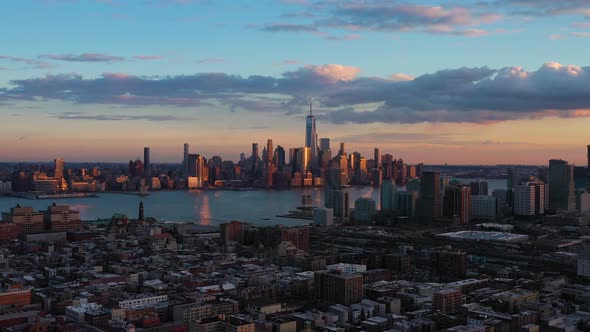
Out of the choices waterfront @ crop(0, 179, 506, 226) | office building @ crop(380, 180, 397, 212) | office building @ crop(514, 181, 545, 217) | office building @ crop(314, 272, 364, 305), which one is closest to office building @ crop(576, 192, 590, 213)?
office building @ crop(514, 181, 545, 217)

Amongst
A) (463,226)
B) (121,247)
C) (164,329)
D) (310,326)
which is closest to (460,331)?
(310,326)

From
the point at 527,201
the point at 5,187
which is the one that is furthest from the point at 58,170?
the point at 527,201

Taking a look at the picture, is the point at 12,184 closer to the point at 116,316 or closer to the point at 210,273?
the point at 210,273

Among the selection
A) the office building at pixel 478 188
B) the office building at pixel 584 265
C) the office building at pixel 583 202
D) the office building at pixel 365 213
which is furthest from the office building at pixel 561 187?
the office building at pixel 584 265

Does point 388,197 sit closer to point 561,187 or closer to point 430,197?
point 430,197

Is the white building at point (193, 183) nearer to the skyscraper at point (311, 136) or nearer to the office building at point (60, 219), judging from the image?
the skyscraper at point (311, 136)
